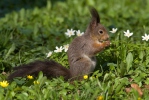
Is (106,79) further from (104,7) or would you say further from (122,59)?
(104,7)

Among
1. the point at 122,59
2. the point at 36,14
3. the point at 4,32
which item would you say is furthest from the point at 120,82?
the point at 36,14

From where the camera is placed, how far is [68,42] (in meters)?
7.73

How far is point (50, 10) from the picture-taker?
1090cm

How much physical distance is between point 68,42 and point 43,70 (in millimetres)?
1683

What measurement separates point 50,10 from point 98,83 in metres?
5.38

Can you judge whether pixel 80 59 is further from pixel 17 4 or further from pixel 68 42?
pixel 17 4

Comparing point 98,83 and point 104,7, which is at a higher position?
point 104,7

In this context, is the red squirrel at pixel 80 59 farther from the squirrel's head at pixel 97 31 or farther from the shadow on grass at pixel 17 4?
the shadow on grass at pixel 17 4

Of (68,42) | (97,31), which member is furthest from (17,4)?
(97,31)

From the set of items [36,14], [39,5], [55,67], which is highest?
[39,5]

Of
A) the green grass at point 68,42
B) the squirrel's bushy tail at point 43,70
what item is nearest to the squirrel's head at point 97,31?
the green grass at point 68,42

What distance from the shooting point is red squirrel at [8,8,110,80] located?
6086 mm

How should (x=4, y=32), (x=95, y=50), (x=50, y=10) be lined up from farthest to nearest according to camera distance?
(x=50, y=10) < (x=4, y=32) < (x=95, y=50)

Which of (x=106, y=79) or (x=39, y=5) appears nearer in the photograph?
(x=106, y=79)
